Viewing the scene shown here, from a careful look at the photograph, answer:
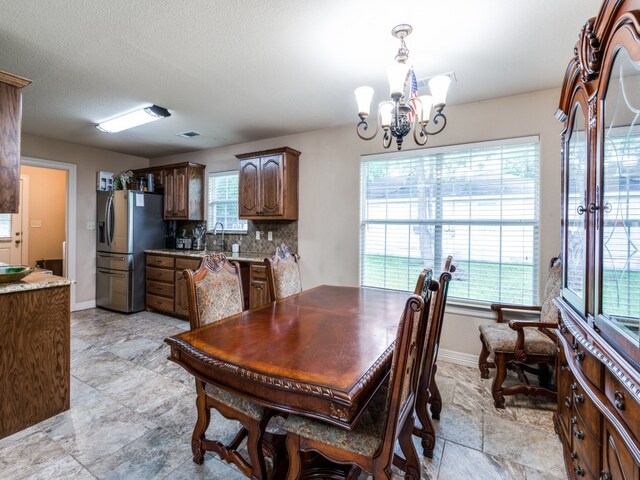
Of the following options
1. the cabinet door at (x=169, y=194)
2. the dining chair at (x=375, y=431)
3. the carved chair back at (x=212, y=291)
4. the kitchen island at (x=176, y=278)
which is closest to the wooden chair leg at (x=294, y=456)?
the dining chair at (x=375, y=431)

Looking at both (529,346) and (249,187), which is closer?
(529,346)

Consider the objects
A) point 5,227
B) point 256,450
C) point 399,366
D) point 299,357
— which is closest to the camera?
point 399,366

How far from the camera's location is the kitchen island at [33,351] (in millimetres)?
1928

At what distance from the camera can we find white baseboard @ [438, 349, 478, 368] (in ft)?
9.95

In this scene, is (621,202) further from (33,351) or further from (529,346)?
(33,351)

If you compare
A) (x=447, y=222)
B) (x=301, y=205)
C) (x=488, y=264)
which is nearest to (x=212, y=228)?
(x=301, y=205)

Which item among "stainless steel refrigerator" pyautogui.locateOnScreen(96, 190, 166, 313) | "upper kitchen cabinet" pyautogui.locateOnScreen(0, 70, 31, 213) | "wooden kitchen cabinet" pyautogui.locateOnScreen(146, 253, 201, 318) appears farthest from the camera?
"stainless steel refrigerator" pyautogui.locateOnScreen(96, 190, 166, 313)

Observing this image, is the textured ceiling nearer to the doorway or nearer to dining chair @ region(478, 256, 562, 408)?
dining chair @ region(478, 256, 562, 408)

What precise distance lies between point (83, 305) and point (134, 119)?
328 centimetres

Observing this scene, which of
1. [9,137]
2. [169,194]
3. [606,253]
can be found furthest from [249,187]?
[606,253]

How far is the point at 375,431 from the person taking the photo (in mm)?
1189

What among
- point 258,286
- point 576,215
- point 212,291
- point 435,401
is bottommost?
point 435,401

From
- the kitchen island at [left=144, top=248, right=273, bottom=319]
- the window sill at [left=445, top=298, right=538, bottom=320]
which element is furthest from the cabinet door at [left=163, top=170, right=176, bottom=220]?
the window sill at [left=445, top=298, right=538, bottom=320]

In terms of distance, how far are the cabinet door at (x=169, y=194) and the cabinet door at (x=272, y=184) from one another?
6.00ft
